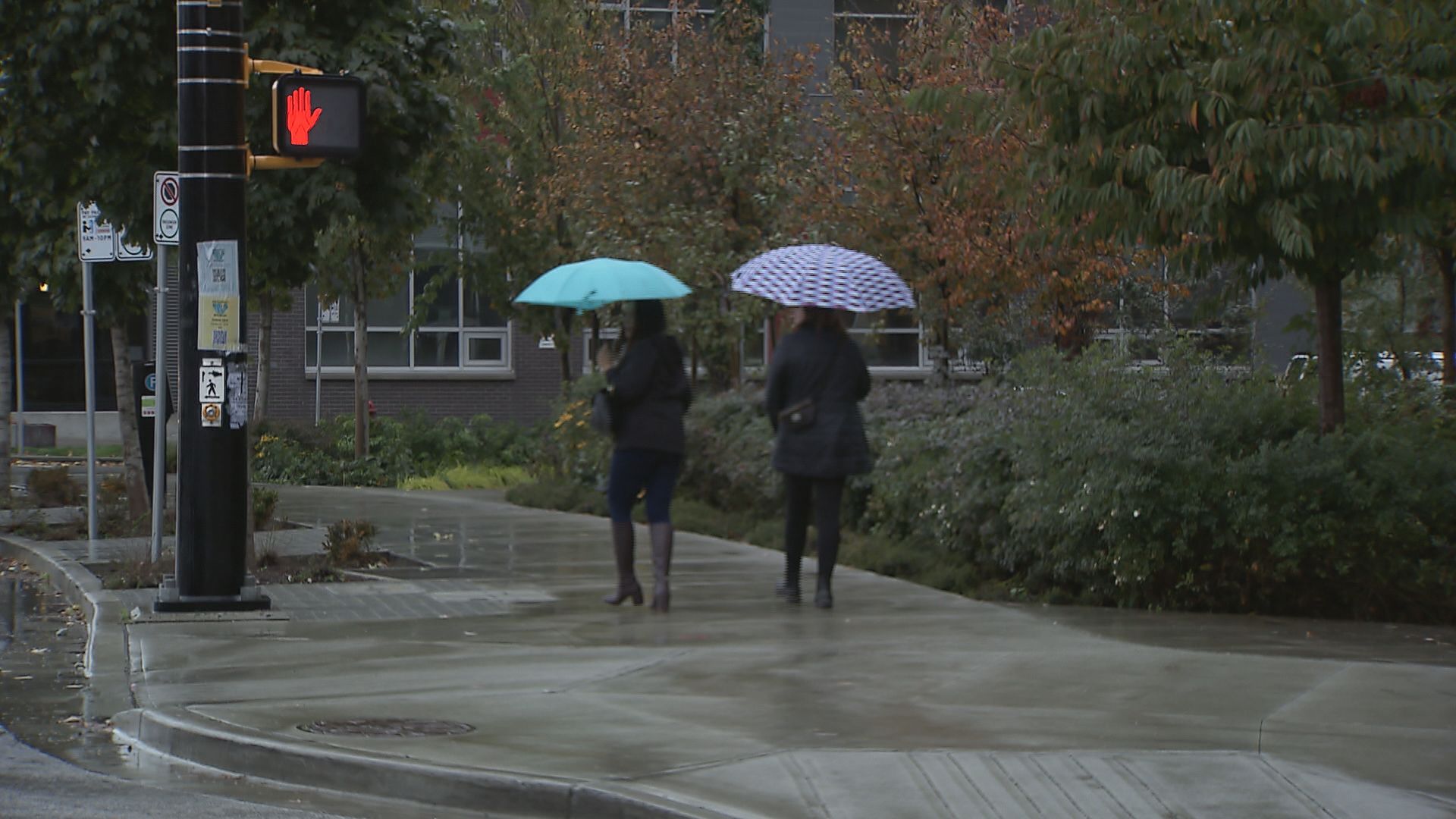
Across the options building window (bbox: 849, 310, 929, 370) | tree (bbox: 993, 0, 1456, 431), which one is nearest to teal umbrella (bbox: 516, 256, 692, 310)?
tree (bbox: 993, 0, 1456, 431)

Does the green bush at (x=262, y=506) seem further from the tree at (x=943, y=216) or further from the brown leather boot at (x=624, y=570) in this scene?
the tree at (x=943, y=216)

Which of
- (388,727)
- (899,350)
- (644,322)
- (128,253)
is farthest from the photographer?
(899,350)

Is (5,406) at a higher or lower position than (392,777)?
higher

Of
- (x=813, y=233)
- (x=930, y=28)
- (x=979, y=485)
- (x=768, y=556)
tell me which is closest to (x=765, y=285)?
(x=979, y=485)

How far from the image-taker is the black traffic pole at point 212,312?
996 cm

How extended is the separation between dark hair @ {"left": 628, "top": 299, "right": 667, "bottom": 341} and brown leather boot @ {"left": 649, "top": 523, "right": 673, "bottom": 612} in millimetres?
1068

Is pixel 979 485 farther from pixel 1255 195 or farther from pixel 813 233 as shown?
pixel 813 233

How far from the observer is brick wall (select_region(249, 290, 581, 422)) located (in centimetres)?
3244

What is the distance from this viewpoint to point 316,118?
32.7 feet

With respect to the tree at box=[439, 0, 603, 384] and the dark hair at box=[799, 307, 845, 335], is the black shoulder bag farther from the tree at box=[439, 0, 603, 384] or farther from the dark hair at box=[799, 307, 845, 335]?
the tree at box=[439, 0, 603, 384]

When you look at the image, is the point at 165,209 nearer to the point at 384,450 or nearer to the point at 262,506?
the point at 262,506

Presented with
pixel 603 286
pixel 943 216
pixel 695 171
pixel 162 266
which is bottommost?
pixel 603 286

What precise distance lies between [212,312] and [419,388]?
23.0 meters

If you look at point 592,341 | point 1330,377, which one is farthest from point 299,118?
point 592,341
